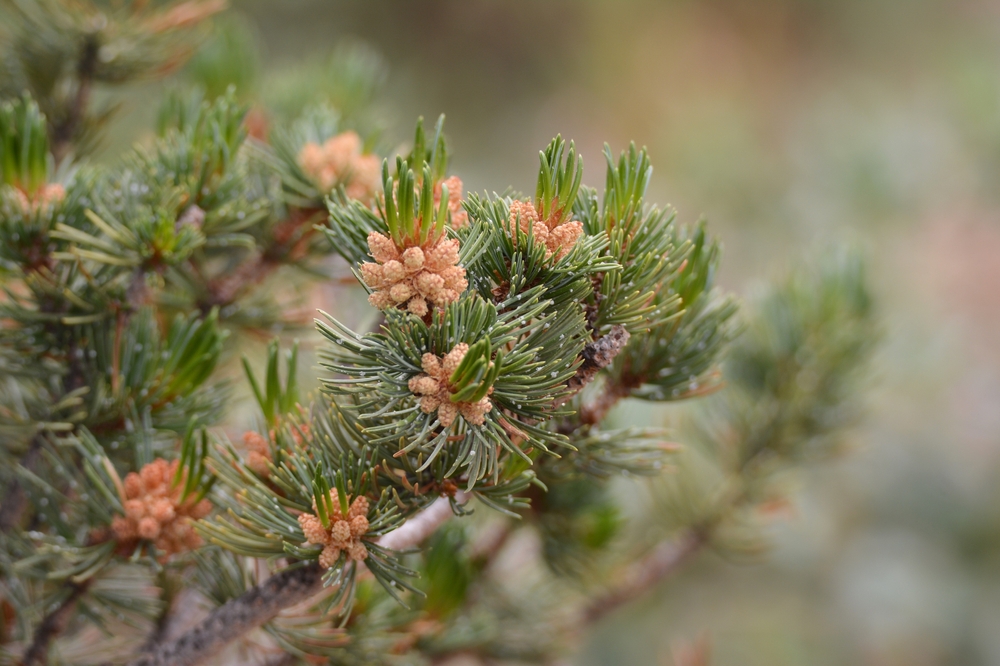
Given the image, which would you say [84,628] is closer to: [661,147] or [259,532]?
[259,532]

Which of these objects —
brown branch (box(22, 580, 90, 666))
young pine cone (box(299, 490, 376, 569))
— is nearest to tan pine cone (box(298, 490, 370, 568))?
young pine cone (box(299, 490, 376, 569))

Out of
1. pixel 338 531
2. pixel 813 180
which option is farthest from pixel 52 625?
pixel 813 180

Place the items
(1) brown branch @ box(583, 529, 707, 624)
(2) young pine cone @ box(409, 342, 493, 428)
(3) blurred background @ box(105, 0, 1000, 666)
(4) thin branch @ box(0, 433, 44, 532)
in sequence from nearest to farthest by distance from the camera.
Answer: (2) young pine cone @ box(409, 342, 493, 428)
(4) thin branch @ box(0, 433, 44, 532)
(1) brown branch @ box(583, 529, 707, 624)
(3) blurred background @ box(105, 0, 1000, 666)

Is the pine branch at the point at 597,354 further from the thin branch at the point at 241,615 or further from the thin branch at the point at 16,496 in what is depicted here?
the thin branch at the point at 16,496

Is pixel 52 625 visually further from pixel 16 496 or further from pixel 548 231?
pixel 548 231

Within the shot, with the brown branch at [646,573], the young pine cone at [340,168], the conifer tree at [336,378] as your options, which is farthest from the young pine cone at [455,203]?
the brown branch at [646,573]

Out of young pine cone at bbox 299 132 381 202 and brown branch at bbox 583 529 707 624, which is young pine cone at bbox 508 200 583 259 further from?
brown branch at bbox 583 529 707 624
